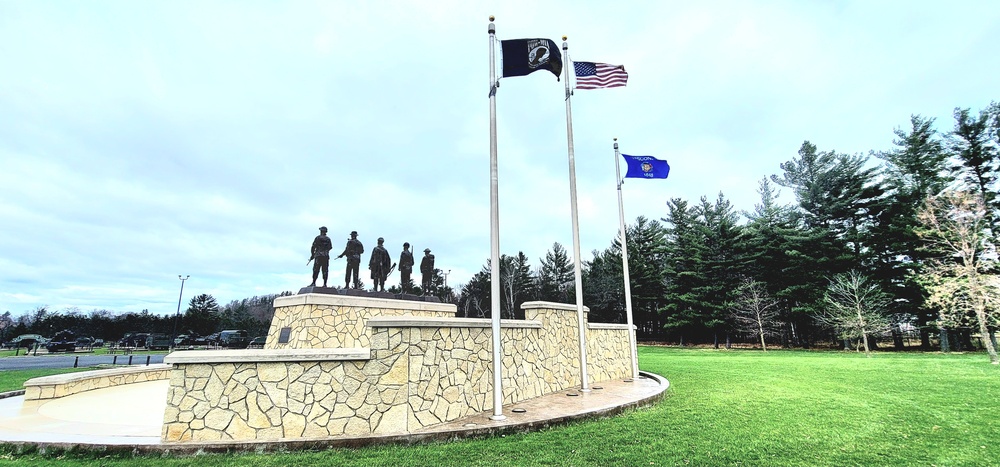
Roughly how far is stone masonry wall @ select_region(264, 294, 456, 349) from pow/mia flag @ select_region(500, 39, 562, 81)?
6.70 m

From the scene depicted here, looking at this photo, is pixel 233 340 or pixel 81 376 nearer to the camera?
pixel 81 376

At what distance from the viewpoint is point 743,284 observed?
34.6 meters

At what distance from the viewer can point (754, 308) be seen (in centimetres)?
3234

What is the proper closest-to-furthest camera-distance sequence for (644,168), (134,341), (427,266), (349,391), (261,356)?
(261,356), (349,391), (644,168), (427,266), (134,341)

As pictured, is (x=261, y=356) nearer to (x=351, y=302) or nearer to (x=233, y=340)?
(x=351, y=302)

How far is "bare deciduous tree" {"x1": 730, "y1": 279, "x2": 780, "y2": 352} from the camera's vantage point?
3225 cm

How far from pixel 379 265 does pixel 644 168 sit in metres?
7.88

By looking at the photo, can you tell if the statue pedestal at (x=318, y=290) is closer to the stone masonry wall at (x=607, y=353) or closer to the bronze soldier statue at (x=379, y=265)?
the bronze soldier statue at (x=379, y=265)

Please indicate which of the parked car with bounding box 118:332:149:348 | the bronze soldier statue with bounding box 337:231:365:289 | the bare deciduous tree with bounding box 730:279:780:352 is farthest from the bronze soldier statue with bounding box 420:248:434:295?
the parked car with bounding box 118:332:149:348

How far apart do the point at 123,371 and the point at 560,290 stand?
143 ft

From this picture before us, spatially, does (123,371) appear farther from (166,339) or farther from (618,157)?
(166,339)

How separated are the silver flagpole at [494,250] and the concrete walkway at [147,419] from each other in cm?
41

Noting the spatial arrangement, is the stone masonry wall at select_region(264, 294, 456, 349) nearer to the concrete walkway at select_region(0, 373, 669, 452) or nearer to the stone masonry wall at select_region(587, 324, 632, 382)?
the concrete walkway at select_region(0, 373, 669, 452)

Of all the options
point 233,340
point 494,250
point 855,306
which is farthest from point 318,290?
point 855,306
